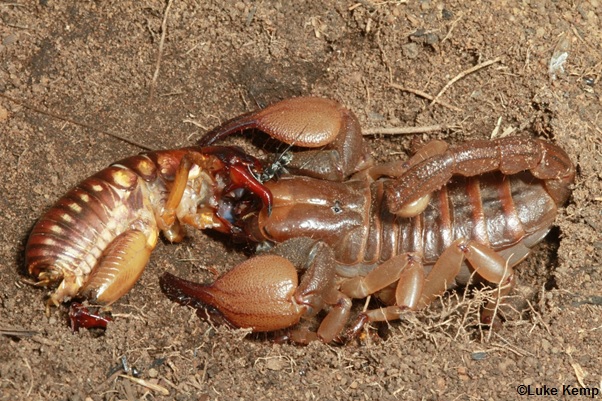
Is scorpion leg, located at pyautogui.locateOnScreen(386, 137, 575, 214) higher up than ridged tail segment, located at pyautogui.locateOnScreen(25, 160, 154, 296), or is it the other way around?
scorpion leg, located at pyautogui.locateOnScreen(386, 137, 575, 214)

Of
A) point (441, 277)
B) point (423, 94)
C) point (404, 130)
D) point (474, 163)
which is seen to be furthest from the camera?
point (404, 130)

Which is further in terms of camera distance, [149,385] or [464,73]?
[464,73]

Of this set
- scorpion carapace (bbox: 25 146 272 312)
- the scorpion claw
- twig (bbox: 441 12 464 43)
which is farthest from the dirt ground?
scorpion carapace (bbox: 25 146 272 312)

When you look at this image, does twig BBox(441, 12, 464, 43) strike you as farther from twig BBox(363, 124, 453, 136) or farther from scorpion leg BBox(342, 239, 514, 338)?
scorpion leg BBox(342, 239, 514, 338)

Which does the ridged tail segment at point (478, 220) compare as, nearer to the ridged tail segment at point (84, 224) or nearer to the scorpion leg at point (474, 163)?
the scorpion leg at point (474, 163)

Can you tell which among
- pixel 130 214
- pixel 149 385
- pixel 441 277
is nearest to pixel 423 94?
pixel 441 277

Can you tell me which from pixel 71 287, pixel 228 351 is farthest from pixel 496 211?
pixel 71 287

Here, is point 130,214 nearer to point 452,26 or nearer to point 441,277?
point 441,277
